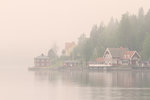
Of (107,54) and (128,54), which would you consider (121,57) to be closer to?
(128,54)

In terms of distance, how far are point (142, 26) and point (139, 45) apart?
9208 millimetres

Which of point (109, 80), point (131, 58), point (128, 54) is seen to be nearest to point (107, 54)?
point (128, 54)

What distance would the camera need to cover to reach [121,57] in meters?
163

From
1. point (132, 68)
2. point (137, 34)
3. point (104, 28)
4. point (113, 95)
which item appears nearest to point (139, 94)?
point (113, 95)

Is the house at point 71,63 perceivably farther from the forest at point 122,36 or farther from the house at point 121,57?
the house at point 121,57

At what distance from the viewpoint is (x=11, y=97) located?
57.8 meters

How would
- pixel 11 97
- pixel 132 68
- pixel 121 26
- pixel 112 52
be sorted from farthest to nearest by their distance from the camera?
pixel 121 26 → pixel 112 52 → pixel 132 68 → pixel 11 97

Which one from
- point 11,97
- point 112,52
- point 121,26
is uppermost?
point 121,26

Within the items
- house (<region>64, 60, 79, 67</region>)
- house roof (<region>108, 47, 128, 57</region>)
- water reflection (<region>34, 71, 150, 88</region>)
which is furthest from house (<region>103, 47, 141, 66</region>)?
water reflection (<region>34, 71, 150, 88</region>)

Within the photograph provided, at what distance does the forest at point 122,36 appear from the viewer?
6777 inches

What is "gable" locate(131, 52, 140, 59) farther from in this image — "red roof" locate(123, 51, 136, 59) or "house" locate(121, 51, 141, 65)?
"red roof" locate(123, 51, 136, 59)

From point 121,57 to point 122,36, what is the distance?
1221 cm

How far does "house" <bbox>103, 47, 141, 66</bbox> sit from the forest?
3.25 meters

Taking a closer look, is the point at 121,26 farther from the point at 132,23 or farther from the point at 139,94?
the point at 139,94
